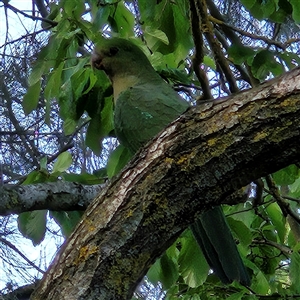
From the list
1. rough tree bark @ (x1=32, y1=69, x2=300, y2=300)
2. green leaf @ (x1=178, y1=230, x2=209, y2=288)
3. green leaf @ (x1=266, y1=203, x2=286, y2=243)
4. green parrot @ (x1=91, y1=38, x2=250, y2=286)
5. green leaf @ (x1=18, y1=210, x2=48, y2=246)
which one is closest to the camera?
rough tree bark @ (x1=32, y1=69, x2=300, y2=300)

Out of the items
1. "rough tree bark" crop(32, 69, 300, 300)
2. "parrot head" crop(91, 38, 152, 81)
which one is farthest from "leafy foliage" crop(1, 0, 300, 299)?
"rough tree bark" crop(32, 69, 300, 300)

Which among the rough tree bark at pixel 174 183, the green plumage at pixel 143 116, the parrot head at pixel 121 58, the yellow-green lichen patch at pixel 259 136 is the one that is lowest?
the rough tree bark at pixel 174 183

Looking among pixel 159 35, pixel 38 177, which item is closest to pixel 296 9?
pixel 159 35

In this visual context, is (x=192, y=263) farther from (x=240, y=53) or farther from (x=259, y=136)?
(x=259, y=136)

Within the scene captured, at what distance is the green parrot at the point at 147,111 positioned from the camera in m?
1.45

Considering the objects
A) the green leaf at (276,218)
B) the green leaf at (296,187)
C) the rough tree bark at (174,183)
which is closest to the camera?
the rough tree bark at (174,183)

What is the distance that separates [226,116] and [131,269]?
0.93 ft

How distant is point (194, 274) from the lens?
65.5 inches

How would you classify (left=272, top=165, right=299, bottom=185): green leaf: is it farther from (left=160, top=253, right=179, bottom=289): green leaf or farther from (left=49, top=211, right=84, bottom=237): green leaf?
(left=49, top=211, right=84, bottom=237): green leaf

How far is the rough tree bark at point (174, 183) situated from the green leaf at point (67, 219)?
1.60ft

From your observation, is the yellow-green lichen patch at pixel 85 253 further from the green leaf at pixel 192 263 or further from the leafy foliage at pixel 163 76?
the green leaf at pixel 192 263

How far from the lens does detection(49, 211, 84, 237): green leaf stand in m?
1.50

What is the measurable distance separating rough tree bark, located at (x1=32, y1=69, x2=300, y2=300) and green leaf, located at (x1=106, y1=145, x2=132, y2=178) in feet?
1.95

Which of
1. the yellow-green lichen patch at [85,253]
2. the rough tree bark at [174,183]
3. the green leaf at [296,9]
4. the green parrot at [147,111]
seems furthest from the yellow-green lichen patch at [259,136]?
the green leaf at [296,9]
